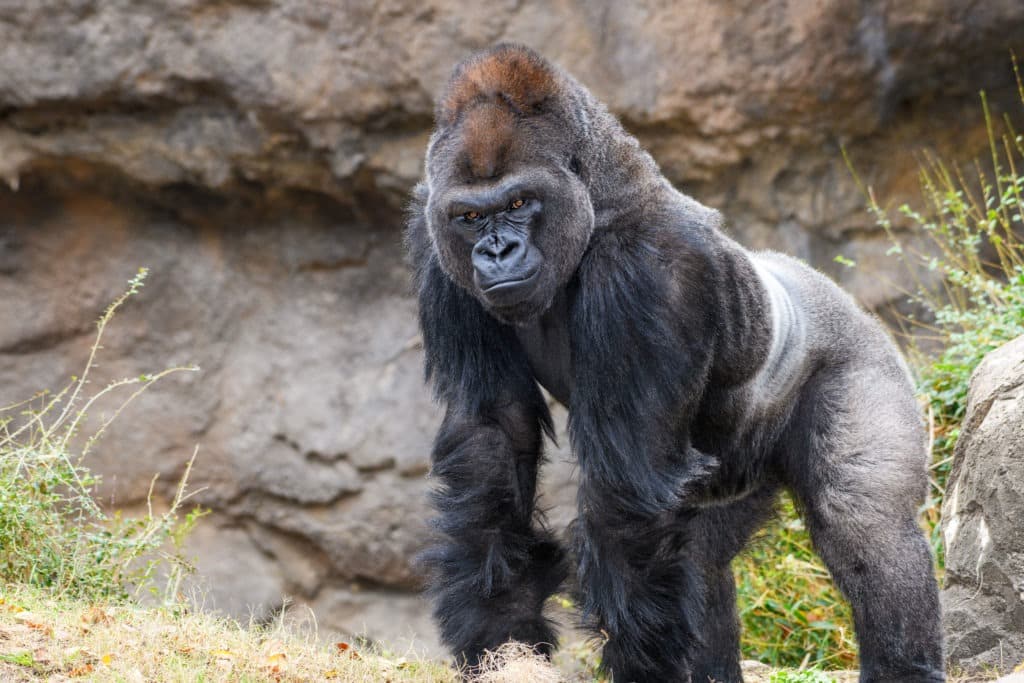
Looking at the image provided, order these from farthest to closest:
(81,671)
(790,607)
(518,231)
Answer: (790,607)
(518,231)
(81,671)

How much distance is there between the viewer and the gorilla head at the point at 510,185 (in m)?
3.14

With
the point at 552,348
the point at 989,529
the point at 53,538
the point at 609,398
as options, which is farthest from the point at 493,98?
the point at 53,538

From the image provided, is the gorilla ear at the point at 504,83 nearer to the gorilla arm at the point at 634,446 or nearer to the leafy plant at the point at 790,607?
the gorilla arm at the point at 634,446

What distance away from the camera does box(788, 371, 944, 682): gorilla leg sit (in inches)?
134

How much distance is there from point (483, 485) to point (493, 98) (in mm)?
1039

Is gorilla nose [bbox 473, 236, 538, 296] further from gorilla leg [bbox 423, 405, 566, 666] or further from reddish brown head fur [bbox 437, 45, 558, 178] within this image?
gorilla leg [bbox 423, 405, 566, 666]

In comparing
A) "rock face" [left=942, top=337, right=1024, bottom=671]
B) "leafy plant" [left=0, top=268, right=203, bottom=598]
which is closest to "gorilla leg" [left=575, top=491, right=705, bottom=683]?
"rock face" [left=942, top=337, right=1024, bottom=671]

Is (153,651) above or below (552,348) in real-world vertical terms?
below

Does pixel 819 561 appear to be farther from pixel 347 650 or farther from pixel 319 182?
pixel 319 182

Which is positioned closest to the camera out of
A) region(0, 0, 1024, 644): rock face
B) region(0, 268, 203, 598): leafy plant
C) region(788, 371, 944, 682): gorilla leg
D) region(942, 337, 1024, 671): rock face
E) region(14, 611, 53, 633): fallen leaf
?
region(14, 611, 53, 633): fallen leaf

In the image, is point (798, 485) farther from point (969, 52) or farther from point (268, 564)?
point (268, 564)

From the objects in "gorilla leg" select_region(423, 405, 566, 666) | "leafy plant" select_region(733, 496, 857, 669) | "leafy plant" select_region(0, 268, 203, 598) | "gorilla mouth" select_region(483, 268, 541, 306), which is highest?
"gorilla mouth" select_region(483, 268, 541, 306)

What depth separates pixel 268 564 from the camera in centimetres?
684

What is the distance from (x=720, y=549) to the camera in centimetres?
402
